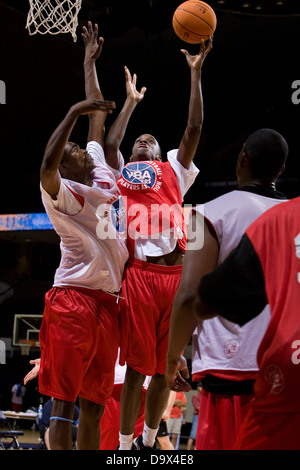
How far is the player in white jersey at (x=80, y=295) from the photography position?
358 centimetres

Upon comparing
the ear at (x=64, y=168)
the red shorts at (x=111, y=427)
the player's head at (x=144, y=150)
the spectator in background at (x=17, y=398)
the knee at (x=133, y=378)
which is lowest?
the spectator in background at (x=17, y=398)

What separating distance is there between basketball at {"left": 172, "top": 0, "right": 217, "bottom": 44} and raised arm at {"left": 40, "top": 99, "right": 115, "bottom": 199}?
1441 mm

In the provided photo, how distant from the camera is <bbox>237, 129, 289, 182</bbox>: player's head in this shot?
2572 mm

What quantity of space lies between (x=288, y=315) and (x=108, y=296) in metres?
2.14

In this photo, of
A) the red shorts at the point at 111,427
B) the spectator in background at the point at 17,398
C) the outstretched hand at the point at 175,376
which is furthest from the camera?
the spectator in background at the point at 17,398

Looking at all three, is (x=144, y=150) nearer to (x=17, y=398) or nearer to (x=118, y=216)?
(x=118, y=216)

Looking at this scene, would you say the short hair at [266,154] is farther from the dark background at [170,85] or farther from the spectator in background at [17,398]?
the spectator in background at [17,398]

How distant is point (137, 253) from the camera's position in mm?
4230

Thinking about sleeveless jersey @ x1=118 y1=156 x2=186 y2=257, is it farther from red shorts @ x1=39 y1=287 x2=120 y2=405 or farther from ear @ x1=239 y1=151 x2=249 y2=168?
ear @ x1=239 y1=151 x2=249 y2=168

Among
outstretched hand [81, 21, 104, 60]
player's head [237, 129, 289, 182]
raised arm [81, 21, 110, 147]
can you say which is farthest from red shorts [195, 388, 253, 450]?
outstretched hand [81, 21, 104, 60]

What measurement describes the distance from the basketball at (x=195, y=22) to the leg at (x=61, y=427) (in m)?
2.82

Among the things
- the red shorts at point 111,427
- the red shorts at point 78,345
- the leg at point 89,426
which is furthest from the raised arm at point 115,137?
the red shorts at point 111,427

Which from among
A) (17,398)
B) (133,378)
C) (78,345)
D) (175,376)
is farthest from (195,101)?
(17,398)
